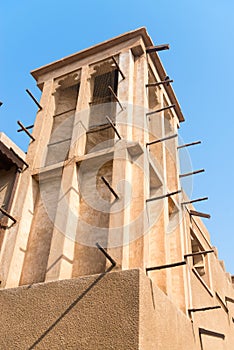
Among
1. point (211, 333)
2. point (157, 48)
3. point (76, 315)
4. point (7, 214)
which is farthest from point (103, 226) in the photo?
point (157, 48)

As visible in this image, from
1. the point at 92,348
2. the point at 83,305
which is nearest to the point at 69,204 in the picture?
the point at 83,305

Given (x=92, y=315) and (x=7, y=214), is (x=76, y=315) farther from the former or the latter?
(x=7, y=214)

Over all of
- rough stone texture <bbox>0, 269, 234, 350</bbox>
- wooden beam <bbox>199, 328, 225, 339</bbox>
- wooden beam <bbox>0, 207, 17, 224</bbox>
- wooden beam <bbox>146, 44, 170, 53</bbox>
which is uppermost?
wooden beam <bbox>146, 44, 170, 53</bbox>

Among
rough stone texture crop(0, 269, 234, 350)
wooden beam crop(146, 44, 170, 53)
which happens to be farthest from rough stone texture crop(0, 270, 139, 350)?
wooden beam crop(146, 44, 170, 53)

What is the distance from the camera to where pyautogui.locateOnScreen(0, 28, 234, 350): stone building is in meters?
4.74

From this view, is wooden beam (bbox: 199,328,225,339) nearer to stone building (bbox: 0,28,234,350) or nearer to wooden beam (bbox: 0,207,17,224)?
stone building (bbox: 0,28,234,350)

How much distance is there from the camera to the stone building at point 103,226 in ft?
15.6

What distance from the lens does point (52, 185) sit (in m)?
7.34

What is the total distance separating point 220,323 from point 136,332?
5692 millimetres

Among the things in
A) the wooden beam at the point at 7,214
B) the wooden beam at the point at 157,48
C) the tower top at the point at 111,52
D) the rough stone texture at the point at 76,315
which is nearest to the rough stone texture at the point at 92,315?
the rough stone texture at the point at 76,315

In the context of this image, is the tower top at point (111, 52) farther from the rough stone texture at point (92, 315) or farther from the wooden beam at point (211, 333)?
the wooden beam at point (211, 333)

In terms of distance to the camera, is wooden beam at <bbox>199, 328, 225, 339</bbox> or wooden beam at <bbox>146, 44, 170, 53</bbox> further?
wooden beam at <bbox>146, 44, 170, 53</bbox>

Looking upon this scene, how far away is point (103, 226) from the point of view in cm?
630

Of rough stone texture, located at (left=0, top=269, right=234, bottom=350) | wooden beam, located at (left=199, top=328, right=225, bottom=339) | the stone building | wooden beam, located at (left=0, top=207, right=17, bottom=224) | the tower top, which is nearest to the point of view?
rough stone texture, located at (left=0, top=269, right=234, bottom=350)
